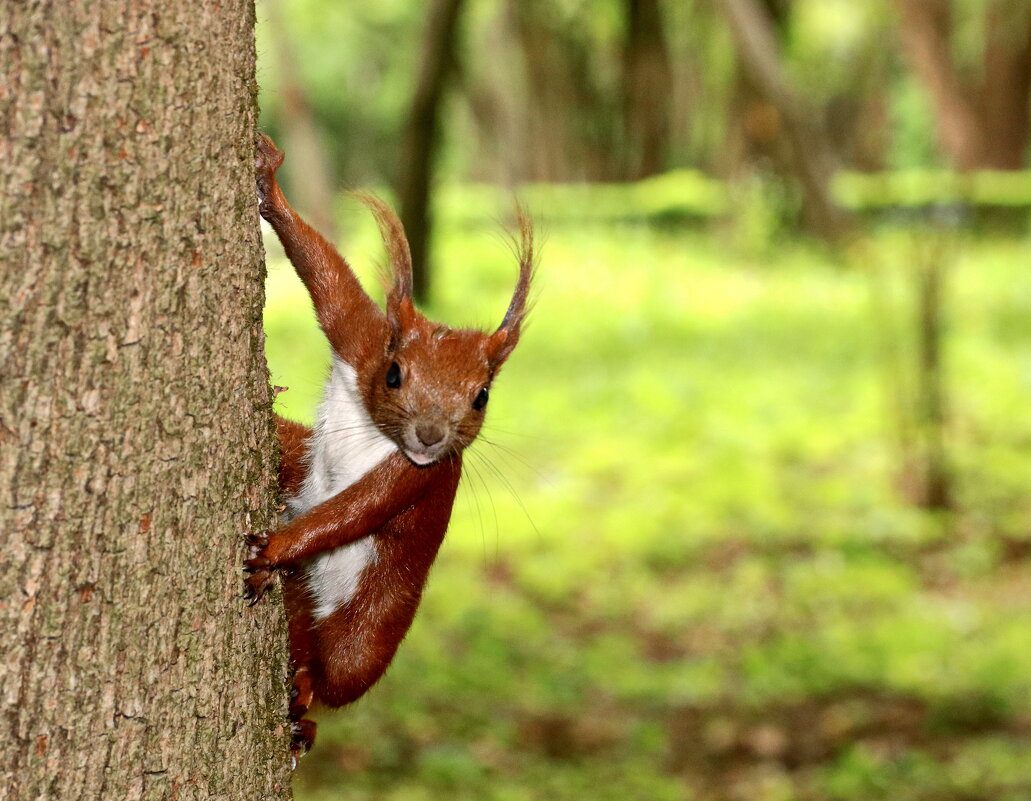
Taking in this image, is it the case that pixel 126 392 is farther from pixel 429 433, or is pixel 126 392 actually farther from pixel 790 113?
pixel 790 113

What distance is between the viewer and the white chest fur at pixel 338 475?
2.35m

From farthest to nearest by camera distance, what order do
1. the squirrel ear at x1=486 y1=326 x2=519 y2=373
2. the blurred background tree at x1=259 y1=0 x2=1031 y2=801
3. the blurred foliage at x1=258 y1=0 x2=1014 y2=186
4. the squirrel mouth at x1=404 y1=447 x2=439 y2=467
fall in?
the blurred foliage at x1=258 y1=0 x2=1014 y2=186 < the blurred background tree at x1=259 y1=0 x2=1031 y2=801 < the squirrel ear at x1=486 y1=326 x2=519 y2=373 < the squirrel mouth at x1=404 y1=447 x2=439 y2=467

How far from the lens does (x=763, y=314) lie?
527 inches

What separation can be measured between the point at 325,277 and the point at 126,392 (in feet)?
2.74

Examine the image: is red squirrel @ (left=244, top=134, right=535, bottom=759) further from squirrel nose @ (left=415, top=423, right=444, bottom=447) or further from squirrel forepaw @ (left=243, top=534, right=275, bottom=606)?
squirrel forepaw @ (left=243, top=534, right=275, bottom=606)

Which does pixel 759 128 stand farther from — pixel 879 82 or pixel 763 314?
pixel 879 82

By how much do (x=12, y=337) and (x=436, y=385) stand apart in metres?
1.02

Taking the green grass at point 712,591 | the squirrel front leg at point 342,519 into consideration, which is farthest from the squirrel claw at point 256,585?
the green grass at point 712,591

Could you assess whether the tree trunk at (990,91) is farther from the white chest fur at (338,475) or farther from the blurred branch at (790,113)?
the white chest fur at (338,475)

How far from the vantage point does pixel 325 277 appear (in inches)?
92.7

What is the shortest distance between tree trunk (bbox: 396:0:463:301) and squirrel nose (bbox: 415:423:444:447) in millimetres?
8719

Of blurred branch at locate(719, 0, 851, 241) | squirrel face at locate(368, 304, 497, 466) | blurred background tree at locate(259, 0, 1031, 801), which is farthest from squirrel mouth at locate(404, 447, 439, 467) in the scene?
blurred branch at locate(719, 0, 851, 241)

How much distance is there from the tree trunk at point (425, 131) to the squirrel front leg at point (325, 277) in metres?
8.52

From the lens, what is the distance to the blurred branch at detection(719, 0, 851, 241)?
11.3m
